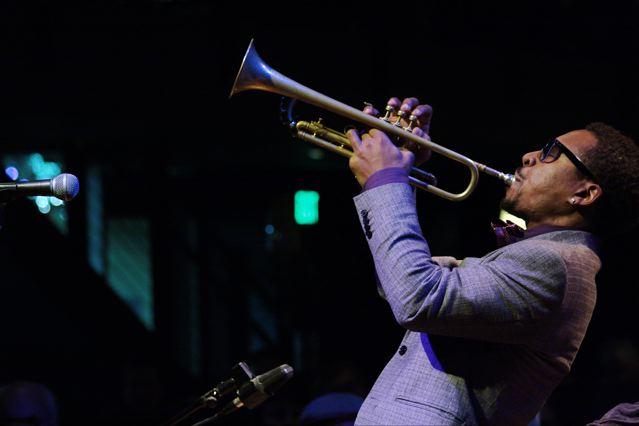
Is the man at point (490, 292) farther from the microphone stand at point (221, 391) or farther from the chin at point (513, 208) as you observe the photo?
the microphone stand at point (221, 391)

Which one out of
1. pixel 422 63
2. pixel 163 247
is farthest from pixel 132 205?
pixel 422 63

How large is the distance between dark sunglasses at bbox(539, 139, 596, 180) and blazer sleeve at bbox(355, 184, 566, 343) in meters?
0.39

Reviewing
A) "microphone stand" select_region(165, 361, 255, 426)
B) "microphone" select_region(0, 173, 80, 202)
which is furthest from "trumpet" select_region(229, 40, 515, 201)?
"microphone stand" select_region(165, 361, 255, 426)

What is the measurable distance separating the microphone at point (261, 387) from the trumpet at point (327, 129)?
68 cm

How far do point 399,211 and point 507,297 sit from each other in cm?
35

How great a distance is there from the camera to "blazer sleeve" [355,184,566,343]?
217cm

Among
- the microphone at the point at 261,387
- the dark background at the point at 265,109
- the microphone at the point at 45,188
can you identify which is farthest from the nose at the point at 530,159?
the dark background at the point at 265,109

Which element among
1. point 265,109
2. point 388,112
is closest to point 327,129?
point 388,112

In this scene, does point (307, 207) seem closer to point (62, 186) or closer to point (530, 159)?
point (530, 159)

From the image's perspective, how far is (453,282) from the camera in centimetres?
220

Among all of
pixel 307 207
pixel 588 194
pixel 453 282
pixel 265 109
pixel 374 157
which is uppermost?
pixel 265 109

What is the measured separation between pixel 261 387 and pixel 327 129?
84 cm

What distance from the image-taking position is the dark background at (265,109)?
6.98 m

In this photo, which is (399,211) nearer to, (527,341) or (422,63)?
(527,341)
